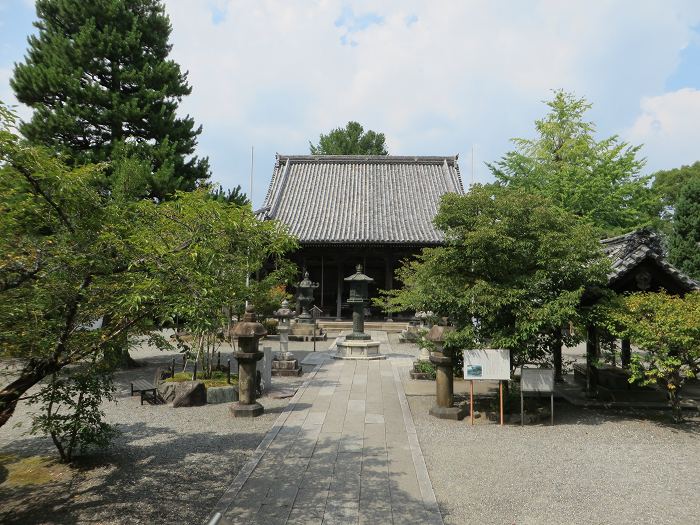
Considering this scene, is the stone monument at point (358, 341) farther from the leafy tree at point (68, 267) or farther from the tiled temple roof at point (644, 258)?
the leafy tree at point (68, 267)

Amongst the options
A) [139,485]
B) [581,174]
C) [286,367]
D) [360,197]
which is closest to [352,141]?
[360,197]

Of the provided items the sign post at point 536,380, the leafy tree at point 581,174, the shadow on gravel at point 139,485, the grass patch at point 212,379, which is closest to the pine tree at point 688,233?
the leafy tree at point 581,174

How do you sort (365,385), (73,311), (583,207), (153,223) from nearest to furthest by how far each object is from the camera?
(73,311), (153,223), (365,385), (583,207)

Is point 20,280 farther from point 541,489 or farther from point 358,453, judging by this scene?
point 541,489

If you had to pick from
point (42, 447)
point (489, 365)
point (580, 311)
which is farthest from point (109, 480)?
point (580, 311)

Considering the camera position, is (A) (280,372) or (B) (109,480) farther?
(A) (280,372)

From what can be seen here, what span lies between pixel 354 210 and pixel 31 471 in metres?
23.0

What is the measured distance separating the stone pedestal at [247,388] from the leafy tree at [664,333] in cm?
696

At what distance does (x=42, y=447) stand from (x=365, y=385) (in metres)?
7.06

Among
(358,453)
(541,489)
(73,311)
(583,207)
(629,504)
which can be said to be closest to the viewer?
(73,311)

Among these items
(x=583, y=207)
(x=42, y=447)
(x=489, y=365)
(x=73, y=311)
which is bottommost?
(x=42, y=447)

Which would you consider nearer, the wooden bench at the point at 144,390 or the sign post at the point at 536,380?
the sign post at the point at 536,380

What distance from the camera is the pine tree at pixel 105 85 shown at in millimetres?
16531

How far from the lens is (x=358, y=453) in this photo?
6.93 metres
